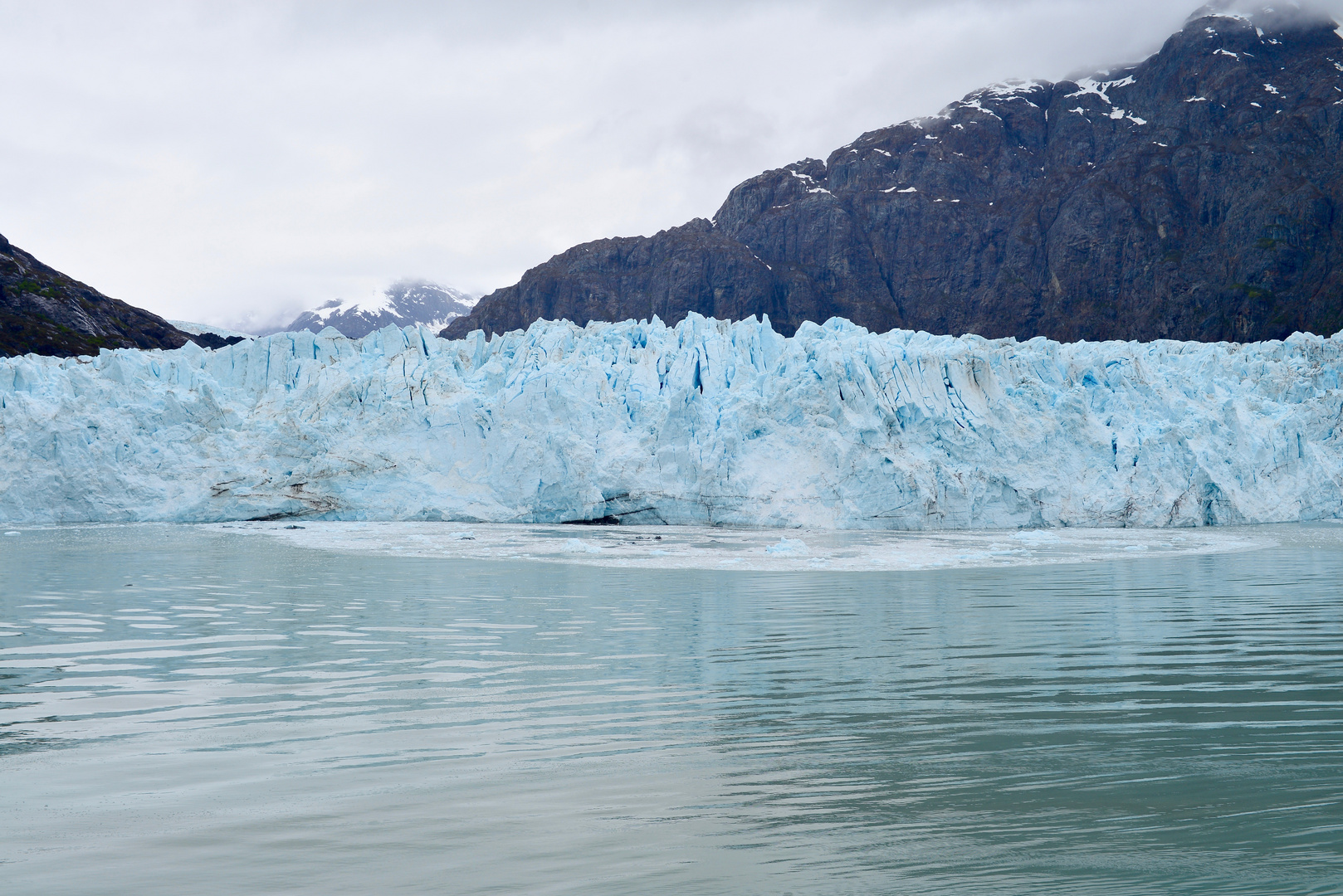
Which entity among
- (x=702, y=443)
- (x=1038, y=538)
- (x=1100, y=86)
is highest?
(x=1100, y=86)

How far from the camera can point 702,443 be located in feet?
77.6

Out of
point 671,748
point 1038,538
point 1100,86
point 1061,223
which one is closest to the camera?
point 671,748

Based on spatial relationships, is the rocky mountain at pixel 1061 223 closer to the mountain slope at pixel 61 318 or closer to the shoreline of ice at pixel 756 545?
the mountain slope at pixel 61 318

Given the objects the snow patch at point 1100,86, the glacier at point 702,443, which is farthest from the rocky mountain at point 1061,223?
the glacier at point 702,443

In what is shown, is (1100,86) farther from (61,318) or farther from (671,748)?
(671,748)

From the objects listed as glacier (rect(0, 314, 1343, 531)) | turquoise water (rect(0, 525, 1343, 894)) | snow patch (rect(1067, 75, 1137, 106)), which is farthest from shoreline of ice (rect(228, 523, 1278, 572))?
snow patch (rect(1067, 75, 1137, 106))

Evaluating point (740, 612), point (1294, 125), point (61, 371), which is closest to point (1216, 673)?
point (740, 612)

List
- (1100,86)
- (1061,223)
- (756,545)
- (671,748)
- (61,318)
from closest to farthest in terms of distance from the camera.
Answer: (671,748) < (756,545) < (61,318) < (1061,223) < (1100,86)

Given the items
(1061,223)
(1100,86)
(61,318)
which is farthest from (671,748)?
(1100,86)

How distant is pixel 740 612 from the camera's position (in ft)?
32.6

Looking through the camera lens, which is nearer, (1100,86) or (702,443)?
(702,443)

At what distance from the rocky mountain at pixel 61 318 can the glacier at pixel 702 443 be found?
30.6 meters

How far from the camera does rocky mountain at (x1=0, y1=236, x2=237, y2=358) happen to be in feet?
178

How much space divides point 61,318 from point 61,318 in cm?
6
